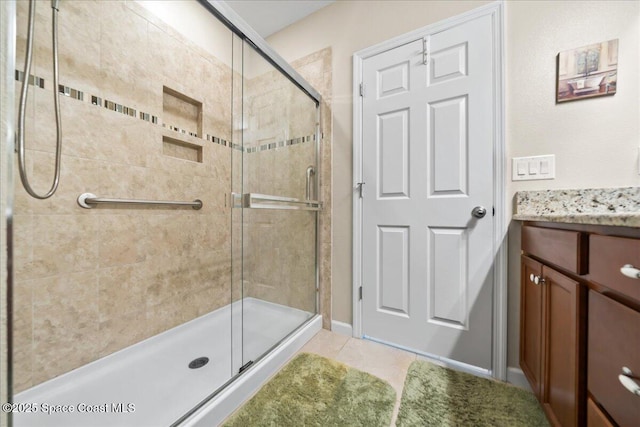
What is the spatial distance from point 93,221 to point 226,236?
35.4 inches

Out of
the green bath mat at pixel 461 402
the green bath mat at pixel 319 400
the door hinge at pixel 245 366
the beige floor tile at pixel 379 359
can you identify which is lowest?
the beige floor tile at pixel 379 359

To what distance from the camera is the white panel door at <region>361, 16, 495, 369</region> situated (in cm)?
132

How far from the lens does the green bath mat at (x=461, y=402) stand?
3.32ft

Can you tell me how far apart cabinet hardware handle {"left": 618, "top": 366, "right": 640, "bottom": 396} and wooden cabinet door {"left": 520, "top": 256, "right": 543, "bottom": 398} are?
461 millimetres

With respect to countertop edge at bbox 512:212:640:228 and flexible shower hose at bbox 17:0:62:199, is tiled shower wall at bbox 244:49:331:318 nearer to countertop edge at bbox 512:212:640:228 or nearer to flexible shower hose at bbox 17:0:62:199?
Answer: flexible shower hose at bbox 17:0:62:199

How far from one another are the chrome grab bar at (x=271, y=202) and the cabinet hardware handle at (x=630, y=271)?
1.31 meters

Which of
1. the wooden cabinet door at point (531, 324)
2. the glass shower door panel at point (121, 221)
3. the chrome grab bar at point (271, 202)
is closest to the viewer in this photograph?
the wooden cabinet door at point (531, 324)

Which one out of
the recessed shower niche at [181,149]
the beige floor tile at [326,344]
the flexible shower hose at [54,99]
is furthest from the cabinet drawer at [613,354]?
the recessed shower niche at [181,149]

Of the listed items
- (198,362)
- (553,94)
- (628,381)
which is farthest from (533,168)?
(198,362)

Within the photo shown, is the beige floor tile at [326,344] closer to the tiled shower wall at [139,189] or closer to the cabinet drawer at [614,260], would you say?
the tiled shower wall at [139,189]

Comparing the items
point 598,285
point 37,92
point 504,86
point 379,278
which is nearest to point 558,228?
point 598,285

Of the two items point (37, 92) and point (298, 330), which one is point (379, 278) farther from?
point (37, 92)

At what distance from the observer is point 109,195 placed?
1340 mm

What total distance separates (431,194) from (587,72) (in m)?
0.84
